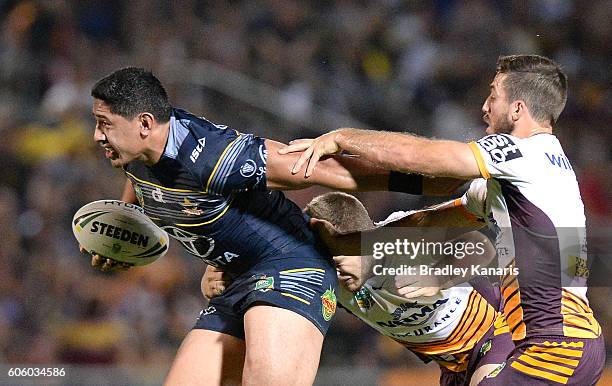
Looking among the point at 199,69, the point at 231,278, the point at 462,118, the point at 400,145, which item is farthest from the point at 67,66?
the point at 400,145

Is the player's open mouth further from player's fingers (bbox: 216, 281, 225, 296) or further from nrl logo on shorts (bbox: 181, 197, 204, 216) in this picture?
player's fingers (bbox: 216, 281, 225, 296)

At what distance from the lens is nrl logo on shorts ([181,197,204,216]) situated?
3744 mm

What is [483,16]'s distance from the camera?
8484mm

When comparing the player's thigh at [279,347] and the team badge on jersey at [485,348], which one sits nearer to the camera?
the player's thigh at [279,347]

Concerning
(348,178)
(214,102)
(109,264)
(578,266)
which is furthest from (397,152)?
(214,102)

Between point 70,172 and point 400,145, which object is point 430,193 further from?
point 70,172

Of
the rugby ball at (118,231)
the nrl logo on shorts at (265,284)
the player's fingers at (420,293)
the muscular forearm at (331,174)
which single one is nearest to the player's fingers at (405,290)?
the player's fingers at (420,293)

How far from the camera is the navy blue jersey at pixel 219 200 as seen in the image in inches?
145

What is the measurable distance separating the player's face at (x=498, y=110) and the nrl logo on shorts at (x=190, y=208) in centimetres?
121

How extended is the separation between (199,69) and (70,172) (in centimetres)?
139

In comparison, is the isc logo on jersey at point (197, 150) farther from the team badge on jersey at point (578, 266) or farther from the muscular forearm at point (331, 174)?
the team badge on jersey at point (578, 266)

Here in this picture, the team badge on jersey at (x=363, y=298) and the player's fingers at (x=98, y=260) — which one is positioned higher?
the team badge on jersey at (x=363, y=298)

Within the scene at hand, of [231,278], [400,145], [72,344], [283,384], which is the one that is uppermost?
[400,145]

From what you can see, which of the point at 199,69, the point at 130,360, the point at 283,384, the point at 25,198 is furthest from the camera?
the point at 199,69
